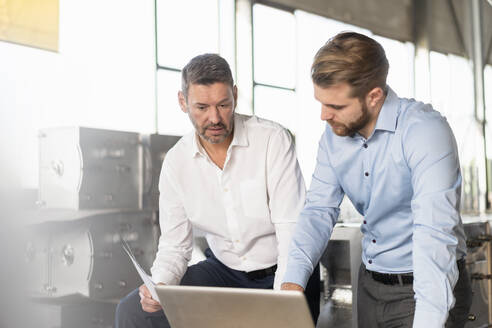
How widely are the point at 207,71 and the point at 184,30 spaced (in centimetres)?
312

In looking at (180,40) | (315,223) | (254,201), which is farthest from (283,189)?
(180,40)

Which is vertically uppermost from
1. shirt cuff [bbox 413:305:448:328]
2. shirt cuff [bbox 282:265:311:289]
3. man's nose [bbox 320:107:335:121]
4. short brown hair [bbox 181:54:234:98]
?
short brown hair [bbox 181:54:234:98]

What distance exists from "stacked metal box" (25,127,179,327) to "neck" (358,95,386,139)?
5.95ft

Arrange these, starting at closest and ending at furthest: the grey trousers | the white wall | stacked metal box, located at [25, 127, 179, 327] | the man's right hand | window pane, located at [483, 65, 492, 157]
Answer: the grey trousers < the man's right hand < stacked metal box, located at [25, 127, 179, 327] < the white wall < window pane, located at [483, 65, 492, 157]

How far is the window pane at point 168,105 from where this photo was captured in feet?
15.3

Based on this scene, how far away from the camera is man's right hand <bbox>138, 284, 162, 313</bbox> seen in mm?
1798

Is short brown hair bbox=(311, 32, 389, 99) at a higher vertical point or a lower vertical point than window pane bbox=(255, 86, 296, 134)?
lower

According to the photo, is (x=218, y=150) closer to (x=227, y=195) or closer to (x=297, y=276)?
(x=227, y=195)

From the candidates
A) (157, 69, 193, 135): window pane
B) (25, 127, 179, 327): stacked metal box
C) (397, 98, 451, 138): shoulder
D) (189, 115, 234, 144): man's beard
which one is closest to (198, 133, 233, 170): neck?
(189, 115, 234, 144): man's beard

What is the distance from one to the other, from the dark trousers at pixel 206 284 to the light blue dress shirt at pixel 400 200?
29cm

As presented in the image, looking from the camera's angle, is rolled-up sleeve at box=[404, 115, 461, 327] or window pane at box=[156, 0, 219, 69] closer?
rolled-up sleeve at box=[404, 115, 461, 327]

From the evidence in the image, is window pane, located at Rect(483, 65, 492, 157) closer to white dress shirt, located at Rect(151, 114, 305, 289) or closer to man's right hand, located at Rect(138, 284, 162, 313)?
white dress shirt, located at Rect(151, 114, 305, 289)

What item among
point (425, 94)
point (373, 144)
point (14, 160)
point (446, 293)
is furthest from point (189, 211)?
point (425, 94)

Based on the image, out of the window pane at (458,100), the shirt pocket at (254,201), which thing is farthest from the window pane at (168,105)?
the window pane at (458,100)
